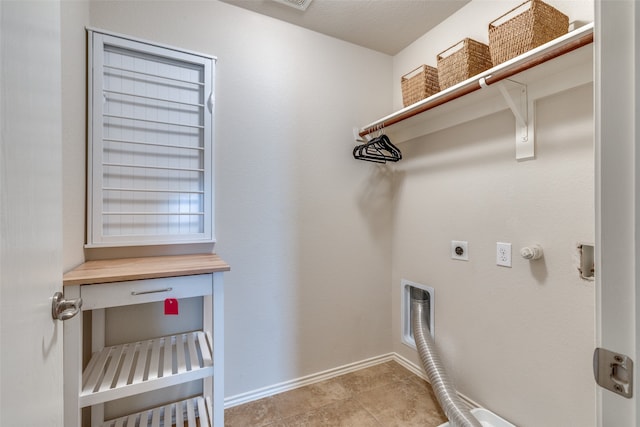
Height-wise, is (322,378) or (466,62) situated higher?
(466,62)

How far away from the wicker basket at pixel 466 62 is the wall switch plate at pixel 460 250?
0.90m

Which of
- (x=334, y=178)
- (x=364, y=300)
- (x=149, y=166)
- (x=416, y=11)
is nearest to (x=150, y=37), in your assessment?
(x=149, y=166)

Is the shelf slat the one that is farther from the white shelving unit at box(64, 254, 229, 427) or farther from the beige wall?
the beige wall

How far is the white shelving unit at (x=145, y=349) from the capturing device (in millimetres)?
1101

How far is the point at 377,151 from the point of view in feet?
7.02

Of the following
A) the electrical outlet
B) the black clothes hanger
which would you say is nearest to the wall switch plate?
the electrical outlet

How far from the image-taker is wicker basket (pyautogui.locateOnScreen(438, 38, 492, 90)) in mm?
1480

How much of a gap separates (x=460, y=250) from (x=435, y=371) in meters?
0.71

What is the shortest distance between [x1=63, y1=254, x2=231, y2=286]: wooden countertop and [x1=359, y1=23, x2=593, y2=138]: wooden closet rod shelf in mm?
1324

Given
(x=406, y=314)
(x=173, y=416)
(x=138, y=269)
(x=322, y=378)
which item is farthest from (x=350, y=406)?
(x=138, y=269)

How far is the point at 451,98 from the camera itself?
4.77ft

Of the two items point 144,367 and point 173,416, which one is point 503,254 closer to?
point 144,367

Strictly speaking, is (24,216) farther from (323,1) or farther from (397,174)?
(397,174)

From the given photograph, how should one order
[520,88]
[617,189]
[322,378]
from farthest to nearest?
→ [322,378]
[520,88]
[617,189]
